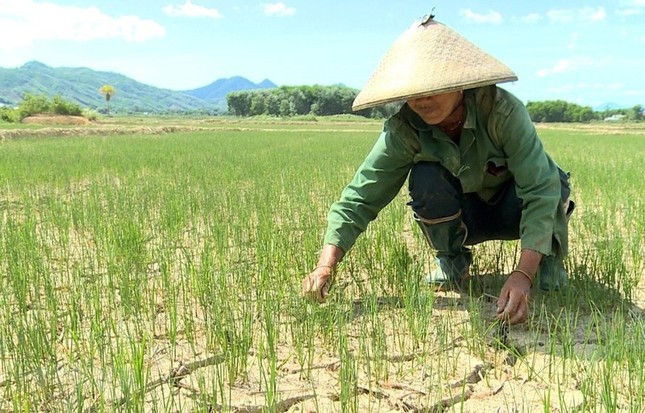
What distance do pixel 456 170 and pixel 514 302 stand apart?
56cm

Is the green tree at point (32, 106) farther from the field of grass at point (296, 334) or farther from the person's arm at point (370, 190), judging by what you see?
the person's arm at point (370, 190)

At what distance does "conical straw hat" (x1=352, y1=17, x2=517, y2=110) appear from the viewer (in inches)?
66.6

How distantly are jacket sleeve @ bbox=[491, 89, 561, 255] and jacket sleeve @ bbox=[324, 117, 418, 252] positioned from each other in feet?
1.01

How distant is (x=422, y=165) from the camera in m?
2.16

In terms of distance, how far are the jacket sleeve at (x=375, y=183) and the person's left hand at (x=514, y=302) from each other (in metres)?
0.55

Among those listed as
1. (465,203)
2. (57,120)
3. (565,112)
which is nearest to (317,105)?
(565,112)

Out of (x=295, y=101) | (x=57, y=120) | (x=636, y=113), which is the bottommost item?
(x=57, y=120)

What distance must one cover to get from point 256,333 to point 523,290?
0.79 meters

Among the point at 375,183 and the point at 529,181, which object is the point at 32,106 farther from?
the point at 529,181

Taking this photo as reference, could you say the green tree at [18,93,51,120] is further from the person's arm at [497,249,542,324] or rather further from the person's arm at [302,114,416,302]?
the person's arm at [497,249,542,324]

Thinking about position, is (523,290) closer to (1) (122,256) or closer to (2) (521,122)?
(2) (521,122)

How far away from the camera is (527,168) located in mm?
1896

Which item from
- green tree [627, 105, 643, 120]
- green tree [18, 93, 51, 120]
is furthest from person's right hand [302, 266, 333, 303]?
green tree [627, 105, 643, 120]

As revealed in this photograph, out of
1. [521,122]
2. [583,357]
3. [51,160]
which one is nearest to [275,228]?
[521,122]
